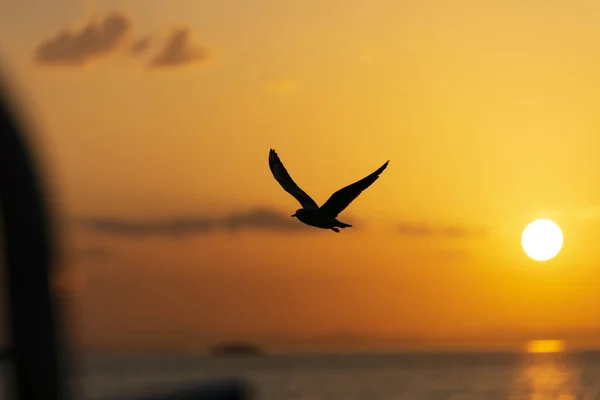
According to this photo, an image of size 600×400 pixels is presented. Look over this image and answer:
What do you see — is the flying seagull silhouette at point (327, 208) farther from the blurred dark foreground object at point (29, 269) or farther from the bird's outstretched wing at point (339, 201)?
the blurred dark foreground object at point (29, 269)

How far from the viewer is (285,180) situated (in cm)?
2283

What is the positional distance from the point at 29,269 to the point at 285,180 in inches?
799

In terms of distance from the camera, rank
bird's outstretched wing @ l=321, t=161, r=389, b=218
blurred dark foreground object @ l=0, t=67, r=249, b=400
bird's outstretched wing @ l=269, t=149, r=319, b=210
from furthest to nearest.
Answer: bird's outstretched wing @ l=269, t=149, r=319, b=210 → bird's outstretched wing @ l=321, t=161, r=389, b=218 → blurred dark foreground object @ l=0, t=67, r=249, b=400

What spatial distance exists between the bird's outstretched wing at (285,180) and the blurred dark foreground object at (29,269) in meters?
19.9

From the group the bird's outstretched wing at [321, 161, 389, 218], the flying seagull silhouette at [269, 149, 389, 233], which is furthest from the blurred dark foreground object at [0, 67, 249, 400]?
the bird's outstretched wing at [321, 161, 389, 218]

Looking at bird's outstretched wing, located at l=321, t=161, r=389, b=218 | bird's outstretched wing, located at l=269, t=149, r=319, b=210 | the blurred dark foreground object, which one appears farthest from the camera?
bird's outstretched wing, located at l=269, t=149, r=319, b=210

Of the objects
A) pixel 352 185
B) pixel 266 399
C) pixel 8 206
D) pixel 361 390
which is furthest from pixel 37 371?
pixel 361 390

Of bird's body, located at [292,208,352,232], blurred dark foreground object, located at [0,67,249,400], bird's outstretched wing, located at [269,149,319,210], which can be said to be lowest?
blurred dark foreground object, located at [0,67,249,400]

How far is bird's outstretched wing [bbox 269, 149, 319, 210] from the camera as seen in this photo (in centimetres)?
2255

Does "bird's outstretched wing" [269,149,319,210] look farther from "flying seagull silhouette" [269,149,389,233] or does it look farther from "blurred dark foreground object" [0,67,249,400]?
"blurred dark foreground object" [0,67,249,400]

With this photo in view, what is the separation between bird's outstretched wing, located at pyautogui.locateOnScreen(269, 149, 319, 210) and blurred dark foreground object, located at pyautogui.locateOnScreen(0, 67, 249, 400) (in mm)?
19851

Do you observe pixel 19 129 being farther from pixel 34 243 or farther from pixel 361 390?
pixel 361 390

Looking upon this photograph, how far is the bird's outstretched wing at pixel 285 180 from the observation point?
74.0 feet

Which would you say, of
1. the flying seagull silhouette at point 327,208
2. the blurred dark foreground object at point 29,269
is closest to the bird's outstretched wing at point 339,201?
the flying seagull silhouette at point 327,208
